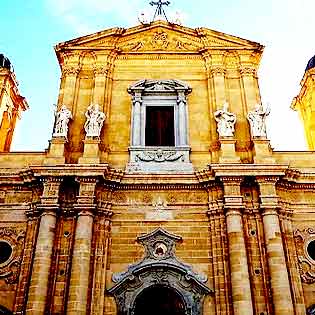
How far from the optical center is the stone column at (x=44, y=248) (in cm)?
1220

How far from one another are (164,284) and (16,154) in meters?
6.77

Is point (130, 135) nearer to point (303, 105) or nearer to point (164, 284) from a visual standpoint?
point (164, 284)

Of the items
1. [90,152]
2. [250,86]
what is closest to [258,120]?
[250,86]

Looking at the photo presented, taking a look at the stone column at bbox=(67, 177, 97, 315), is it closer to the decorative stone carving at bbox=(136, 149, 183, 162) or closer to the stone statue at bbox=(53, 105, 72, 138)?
the decorative stone carving at bbox=(136, 149, 183, 162)

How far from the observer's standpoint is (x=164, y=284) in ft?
42.3

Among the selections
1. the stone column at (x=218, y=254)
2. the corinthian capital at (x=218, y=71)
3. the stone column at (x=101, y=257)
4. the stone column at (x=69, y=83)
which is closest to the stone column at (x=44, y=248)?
the stone column at (x=101, y=257)

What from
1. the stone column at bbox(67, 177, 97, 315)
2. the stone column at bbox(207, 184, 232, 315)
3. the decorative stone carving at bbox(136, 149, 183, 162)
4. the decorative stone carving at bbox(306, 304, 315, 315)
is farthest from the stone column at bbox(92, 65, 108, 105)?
the decorative stone carving at bbox(306, 304, 315, 315)

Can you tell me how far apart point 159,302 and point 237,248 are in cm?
276

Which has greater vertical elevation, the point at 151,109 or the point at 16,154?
the point at 151,109

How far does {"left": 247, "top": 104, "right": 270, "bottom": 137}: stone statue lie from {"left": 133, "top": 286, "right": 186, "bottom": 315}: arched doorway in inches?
237

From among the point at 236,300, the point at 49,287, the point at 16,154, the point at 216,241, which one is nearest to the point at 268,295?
the point at 236,300

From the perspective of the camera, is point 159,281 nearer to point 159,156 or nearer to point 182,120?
point 159,156

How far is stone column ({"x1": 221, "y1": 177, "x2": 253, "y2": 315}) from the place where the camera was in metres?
12.2

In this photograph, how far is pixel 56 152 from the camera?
49.0ft
